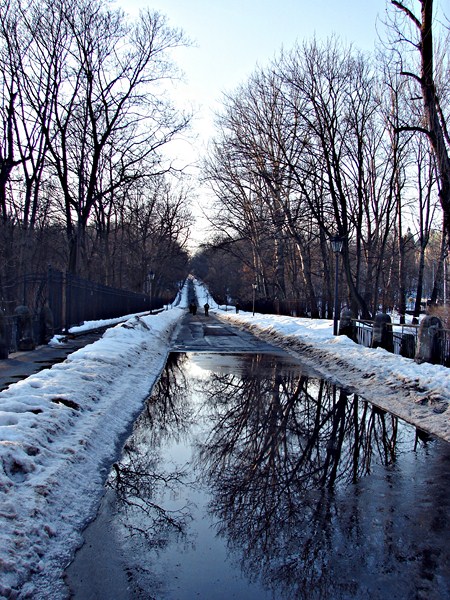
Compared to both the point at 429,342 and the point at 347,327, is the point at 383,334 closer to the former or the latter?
the point at 429,342

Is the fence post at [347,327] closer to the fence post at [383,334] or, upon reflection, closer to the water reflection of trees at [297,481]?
the fence post at [383,334]

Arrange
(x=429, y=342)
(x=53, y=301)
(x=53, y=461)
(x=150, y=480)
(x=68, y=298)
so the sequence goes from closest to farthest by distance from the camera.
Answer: (x=53, y=461) < (x=150, y=480) < (x=429, y=342) < (x=53, y=301) < (x=68, y=298)

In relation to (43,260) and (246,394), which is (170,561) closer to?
(246,394)

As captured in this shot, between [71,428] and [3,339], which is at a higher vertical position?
[3,339]

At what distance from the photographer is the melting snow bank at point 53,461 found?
3.21 meters

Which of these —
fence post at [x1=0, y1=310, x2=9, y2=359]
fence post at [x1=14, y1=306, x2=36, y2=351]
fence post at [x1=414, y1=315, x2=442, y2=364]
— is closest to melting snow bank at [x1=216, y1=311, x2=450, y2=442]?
fence post at [x1=414, y1=315, x2=442, y2=364]

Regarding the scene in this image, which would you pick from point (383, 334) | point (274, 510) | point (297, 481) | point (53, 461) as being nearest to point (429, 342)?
point (383, 334)

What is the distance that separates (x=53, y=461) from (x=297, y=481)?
2337 mm

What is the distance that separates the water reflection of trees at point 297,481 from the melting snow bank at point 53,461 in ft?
3.82

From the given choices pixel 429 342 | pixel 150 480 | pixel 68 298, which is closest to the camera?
pixel 150 480

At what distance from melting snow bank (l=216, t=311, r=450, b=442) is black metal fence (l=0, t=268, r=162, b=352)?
8281mm

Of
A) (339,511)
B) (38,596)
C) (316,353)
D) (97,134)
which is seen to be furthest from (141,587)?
(97,134)

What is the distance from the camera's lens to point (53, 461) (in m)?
4.82

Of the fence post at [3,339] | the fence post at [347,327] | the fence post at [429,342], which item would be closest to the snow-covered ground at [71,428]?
the fence post at [429,342]
